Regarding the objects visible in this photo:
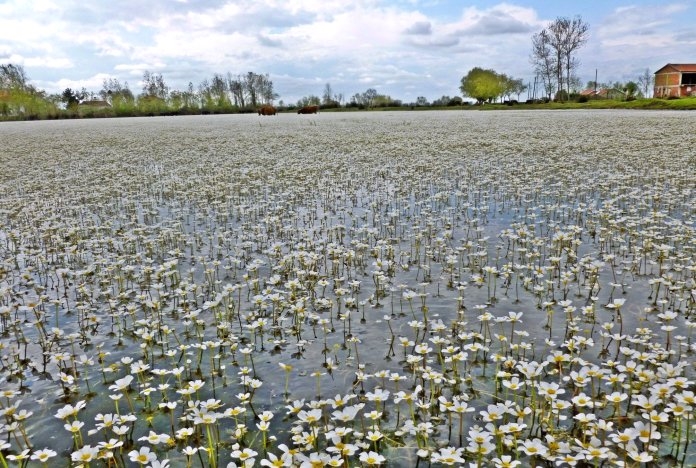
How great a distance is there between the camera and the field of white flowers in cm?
427

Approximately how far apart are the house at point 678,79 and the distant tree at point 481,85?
39.2m

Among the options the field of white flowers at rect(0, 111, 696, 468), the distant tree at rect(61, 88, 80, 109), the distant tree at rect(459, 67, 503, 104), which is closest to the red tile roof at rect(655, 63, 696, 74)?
the distant tree at rect(459, 67, 503, 104)

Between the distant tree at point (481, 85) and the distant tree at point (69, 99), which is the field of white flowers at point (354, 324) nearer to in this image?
the distant tree at point (481, 85)

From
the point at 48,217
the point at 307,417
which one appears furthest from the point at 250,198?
the point at 307,417

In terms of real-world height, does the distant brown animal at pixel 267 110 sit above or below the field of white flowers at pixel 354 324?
above

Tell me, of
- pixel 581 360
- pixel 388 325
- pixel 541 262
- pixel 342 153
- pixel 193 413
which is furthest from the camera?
pixel 342 153

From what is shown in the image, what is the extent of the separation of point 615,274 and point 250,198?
10.7 meters

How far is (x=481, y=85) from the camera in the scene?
124 metres

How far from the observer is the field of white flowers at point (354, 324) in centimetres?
427

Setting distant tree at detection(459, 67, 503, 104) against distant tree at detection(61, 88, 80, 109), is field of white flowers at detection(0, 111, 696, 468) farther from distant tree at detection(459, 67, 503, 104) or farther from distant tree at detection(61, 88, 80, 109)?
distant tree at detection(61, 88, 80, 109)

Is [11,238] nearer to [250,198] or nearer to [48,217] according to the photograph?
[48,217]

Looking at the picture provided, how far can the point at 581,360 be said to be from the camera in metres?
5.23

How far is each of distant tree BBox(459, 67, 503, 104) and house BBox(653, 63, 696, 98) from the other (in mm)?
39167

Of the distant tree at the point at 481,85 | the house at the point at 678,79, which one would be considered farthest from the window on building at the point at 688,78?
the distant tree at the point at 481,85
